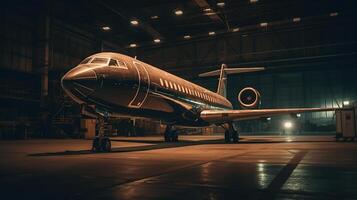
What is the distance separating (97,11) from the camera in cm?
3238

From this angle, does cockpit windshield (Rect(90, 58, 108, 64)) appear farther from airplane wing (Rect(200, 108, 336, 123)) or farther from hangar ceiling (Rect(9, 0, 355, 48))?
hangar ceiling (Rect(9, 0, 355, 48))

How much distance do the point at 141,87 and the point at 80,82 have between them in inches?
129

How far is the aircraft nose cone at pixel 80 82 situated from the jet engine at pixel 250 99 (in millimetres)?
14179

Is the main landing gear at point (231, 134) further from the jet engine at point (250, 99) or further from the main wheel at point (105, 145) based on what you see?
the main wheel at point (105, 145)

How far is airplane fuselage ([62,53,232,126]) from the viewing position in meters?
11.0

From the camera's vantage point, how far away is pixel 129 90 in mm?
12703

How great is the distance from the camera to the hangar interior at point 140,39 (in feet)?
101

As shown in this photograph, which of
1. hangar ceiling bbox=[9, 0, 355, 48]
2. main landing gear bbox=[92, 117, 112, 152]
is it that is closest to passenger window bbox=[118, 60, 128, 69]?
main landing gear bbox=[92, 117, 112, 152]

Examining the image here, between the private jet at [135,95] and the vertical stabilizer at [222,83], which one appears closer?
the private jet at [135,95]

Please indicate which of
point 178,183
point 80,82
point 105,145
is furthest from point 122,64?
point 178,183

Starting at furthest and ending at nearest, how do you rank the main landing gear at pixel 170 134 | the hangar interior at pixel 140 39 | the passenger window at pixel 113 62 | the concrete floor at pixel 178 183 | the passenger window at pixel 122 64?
the hangar interior at pixel 140 39
the main landing gear at pixel 170 134
the passenger window at pixel 122 64
the passenger window at pixel 113 62
the concrete floor at pixel 178 183

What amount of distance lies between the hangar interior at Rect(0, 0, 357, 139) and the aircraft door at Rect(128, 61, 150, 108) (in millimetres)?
16825

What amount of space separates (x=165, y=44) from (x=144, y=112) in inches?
1237

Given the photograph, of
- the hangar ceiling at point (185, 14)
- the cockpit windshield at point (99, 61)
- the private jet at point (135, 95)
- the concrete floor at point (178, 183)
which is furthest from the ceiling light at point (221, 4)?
the concrete floor at point (178, 183)
